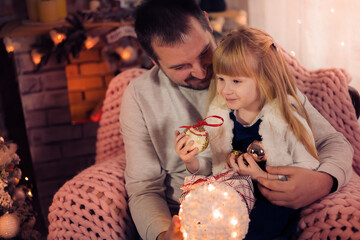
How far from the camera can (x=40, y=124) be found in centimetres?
226

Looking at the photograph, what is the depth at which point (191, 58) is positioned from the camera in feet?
4.21

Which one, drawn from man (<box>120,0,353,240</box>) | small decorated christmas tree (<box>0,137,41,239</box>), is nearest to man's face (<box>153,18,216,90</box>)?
man (<box>120,0,353,240</box>)

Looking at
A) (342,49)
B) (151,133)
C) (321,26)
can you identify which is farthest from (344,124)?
(151,133)

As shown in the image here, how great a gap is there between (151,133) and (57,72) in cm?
103

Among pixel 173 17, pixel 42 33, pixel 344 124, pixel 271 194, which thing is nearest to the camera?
pixel 271 194

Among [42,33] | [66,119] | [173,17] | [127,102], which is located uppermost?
[173,17]

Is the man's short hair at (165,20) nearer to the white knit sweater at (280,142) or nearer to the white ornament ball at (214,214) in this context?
the white knit sweater at (280,142)

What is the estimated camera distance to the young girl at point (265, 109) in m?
1.15

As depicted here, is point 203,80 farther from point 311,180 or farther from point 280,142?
point 311,180

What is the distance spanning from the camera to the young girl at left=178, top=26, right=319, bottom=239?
1147 mm

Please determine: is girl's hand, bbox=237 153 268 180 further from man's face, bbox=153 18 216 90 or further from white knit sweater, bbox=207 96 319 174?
man's face, bbox=153 18 216 90

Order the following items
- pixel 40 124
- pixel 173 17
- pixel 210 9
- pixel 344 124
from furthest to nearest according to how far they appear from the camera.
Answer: pixel 210 9
pixel 40 124
pixel 344 124
pixel 173 17

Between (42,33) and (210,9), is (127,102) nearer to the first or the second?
(42,33)

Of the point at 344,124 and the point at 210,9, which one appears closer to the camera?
the point at 344,124
